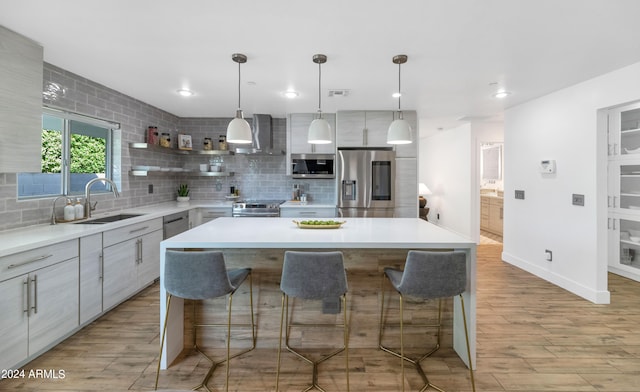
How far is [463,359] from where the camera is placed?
2.23m

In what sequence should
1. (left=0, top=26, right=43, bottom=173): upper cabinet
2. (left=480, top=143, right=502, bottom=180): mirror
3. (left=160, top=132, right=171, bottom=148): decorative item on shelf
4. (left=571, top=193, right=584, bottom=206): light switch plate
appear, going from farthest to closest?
(left=480, top=143, right=502, bottom=180): mirror < (left=160, top=132, right=171, bottom=148): decorative item on shelf < (left=571, top=193, right=584, bottom=206): light switch plate < (left=0, top=26, right=43, bottom=173): upper cabinet

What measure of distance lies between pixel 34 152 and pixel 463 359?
12.1 feet

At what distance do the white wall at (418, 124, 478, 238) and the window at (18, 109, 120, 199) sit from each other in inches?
229

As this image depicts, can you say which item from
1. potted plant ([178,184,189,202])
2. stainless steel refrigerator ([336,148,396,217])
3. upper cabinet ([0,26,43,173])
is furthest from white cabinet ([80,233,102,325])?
stainless steel refrigerator ([336,148,396,217])

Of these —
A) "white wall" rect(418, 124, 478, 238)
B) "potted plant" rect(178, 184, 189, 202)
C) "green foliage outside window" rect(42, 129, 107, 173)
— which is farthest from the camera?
"white wall" rect(418, 124, 478, 238)

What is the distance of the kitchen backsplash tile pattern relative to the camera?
2.79 metres

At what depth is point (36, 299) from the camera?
216 cm

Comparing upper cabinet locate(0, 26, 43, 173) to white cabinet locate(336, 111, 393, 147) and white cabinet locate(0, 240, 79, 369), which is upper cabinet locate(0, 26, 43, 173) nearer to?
white cabinet locate(0, 240, 79, 369)

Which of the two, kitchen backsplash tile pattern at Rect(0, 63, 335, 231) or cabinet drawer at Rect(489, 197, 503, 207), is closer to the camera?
kitchen backsplash tile pattern at Rect(0, 63, 335, 231)

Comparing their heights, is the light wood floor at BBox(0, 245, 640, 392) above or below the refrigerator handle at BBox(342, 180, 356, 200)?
below

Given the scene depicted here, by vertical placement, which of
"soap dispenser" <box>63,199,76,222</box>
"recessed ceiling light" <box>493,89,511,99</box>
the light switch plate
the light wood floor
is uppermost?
"recessed ceiling light" <box>493,89,511,99</box>

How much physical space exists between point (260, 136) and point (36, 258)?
330 centimetres

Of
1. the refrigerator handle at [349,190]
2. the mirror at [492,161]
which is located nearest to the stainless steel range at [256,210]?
the refrigerator handle at [349,190]

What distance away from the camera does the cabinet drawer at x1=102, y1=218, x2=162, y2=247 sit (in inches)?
113
